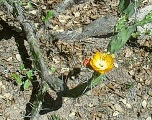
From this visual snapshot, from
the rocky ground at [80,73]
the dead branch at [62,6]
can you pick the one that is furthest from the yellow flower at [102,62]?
the dead branch at [62,6]

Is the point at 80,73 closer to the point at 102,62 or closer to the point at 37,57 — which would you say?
the point at 37,57

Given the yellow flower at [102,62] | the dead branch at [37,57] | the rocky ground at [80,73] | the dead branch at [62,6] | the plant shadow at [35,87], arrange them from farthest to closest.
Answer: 1. the dead branch at [62,6]
2. the rocky ground at [80,73]
3. the dead branch at [37,57]
4. the plant shadow at [35,87]
5. the yellow flower at [102,62]

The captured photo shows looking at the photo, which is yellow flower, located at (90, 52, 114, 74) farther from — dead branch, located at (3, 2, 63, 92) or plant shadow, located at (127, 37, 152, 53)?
plant shadow, located at (127, 37, 152, 53)

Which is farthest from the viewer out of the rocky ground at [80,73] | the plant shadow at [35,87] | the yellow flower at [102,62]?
the rocky ground at [80,73]

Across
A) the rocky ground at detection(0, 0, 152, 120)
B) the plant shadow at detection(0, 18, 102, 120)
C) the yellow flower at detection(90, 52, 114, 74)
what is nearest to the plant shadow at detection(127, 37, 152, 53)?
the rocky ground at detection(0, 0, 152, 120)

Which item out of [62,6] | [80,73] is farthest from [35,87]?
[62,6]

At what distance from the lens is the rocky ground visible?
401 centimetres

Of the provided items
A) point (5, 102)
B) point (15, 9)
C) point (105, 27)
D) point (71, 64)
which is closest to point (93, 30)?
point (105, 27)

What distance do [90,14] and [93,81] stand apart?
6.58 feet

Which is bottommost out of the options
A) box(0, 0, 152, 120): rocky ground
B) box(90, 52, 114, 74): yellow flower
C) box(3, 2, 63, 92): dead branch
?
box(0, 0, 152, 120): rocky ground

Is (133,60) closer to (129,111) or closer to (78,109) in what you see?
(129,111)

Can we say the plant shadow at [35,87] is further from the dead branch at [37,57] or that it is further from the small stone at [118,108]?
the small stone at [118,108]

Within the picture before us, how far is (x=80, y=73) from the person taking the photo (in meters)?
4.30

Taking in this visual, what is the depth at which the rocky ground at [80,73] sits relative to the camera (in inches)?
158
